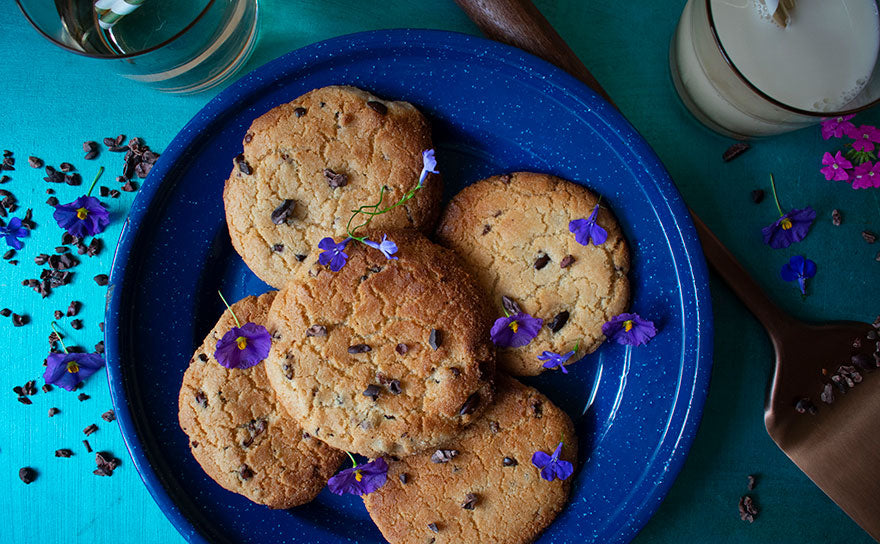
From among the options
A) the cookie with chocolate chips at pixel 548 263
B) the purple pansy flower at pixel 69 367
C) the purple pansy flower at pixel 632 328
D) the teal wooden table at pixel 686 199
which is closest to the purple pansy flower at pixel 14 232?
the teal wooden table at pixel 686 199

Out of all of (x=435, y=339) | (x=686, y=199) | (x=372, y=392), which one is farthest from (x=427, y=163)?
(x=686, y=199)

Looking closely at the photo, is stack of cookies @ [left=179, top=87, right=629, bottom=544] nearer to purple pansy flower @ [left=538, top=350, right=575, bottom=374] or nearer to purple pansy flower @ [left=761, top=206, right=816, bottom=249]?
purple pansy flower @ [left=538, top=350, right=575, bottom=374]

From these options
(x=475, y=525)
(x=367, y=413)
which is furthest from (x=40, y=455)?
(x=475, y=525)

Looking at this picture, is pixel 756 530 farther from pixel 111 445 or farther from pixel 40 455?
pixel 40 455

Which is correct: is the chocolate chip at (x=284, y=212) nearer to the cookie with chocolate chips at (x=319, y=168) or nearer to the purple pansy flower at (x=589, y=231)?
the cookie with chocolate chips at (x=319, y=168)

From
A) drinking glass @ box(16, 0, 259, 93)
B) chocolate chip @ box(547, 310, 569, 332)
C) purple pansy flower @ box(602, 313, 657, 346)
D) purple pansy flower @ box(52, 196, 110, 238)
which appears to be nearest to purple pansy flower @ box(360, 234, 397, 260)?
chocolate chip @ box(547, 310, 569, 332)

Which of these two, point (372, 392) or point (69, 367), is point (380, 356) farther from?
point (69, 367)
